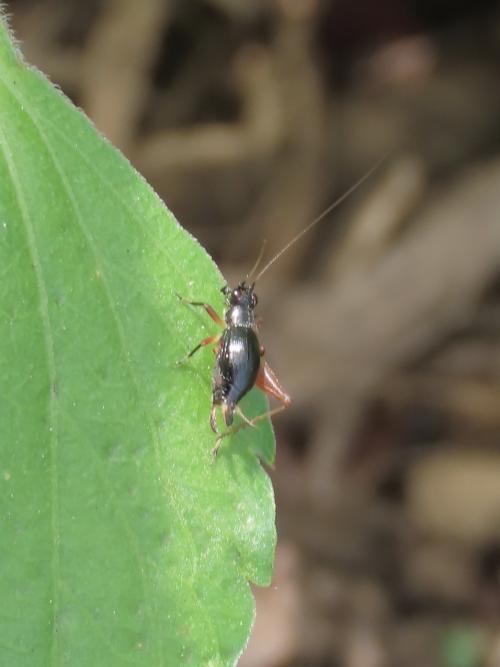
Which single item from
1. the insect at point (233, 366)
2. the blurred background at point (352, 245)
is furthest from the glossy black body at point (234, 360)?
the blurred background at point (352, 245)

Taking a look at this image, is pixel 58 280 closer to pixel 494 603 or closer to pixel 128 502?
pixel 128 502

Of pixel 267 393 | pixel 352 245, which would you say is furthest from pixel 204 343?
pixel 352 245

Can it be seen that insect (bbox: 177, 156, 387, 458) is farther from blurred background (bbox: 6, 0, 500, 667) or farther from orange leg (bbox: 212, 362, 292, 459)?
blurred background (bbox: 6, 0, 500, 667)

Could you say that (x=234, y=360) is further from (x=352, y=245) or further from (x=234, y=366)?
(x=352, y=245)

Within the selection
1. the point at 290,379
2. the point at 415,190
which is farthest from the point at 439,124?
the point at 290,379

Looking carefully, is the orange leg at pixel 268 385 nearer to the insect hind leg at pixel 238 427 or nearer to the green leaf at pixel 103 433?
the insect hind leg at pixel 238 427
